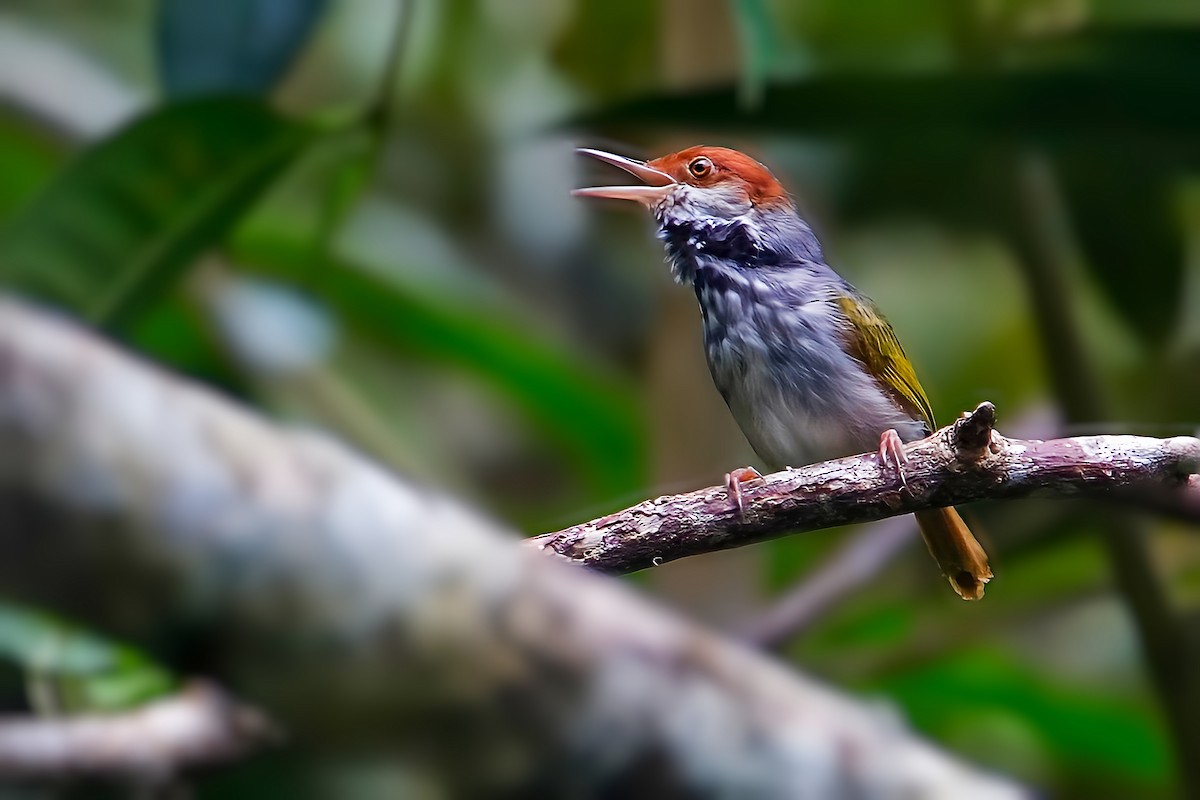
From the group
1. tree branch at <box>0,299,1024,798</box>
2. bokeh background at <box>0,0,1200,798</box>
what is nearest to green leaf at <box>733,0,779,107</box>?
bokeh background at <box>0,0,1200,798</box>

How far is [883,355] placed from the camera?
0.54 m

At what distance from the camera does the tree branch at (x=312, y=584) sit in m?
0.45

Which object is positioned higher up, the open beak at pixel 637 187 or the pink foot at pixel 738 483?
Result: the open beak at pixel 637 187

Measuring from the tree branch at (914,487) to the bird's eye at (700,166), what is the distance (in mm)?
162

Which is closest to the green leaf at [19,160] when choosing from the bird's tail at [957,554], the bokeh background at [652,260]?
the bokeh background at [652,260]

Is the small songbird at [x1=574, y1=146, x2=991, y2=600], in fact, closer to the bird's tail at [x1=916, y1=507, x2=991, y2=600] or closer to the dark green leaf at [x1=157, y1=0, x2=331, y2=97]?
the bird's tail at [x1=916, y1=507, x2=991, y2=600]

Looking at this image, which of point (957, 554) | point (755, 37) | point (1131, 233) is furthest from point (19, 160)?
point (957, 554)

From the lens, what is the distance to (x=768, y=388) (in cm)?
55

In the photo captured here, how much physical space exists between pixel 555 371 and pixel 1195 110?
0.91m

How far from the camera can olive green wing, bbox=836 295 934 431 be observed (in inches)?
20.9

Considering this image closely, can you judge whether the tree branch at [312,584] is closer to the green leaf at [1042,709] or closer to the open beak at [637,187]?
the open beak at [637,187]

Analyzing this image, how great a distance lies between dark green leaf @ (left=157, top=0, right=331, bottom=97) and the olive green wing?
958 mm

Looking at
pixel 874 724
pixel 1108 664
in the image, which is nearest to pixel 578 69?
pixel 874 724

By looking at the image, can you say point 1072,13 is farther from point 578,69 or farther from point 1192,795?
point 1192,795
